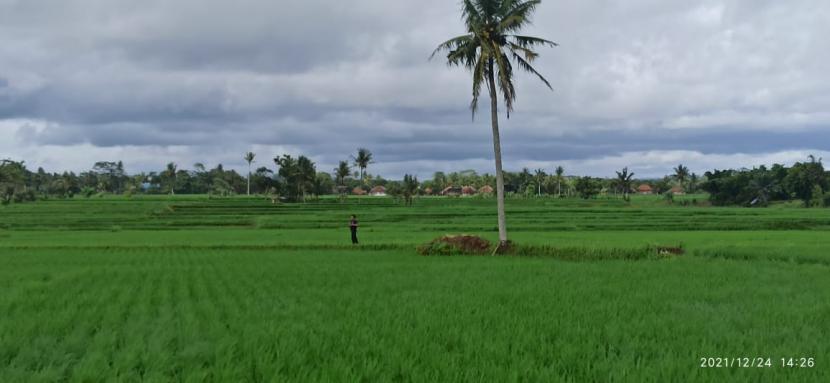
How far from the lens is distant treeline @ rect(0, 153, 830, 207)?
92125 mm

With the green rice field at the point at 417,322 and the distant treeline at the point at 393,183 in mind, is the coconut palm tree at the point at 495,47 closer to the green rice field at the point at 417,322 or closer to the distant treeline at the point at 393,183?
the green rice field at the point at 417,322

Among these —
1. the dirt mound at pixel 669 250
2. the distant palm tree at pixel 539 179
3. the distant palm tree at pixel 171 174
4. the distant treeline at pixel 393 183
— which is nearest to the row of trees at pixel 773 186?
the distant treeline at pixel 393 183

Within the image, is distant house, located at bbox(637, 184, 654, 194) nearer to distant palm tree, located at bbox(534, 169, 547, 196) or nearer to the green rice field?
distant palm tree, located at bbox(534, 169, 547, 196)

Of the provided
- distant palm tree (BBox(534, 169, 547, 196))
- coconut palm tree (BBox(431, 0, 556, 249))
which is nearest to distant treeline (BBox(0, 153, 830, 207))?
distant palm tree (BBox(534, 169, 547, 196))

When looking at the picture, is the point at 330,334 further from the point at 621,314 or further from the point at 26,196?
the point at 26,196

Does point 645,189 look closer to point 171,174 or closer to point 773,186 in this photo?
point 773,186

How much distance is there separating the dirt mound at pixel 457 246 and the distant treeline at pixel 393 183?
6615 cm

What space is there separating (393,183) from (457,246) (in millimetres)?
86443

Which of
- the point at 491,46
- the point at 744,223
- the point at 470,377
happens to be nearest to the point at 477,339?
the point at 470,377

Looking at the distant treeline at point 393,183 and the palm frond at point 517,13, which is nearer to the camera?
the palm frond at point 517,13

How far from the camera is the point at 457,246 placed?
22547mm

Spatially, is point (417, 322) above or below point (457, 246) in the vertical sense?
above

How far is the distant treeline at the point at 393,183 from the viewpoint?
92125 mm

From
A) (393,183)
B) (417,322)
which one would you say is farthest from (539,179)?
(417,322)
